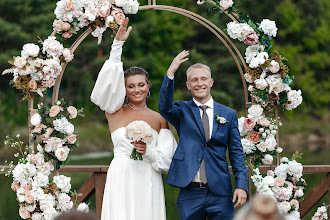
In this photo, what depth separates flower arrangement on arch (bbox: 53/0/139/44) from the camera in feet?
17.1

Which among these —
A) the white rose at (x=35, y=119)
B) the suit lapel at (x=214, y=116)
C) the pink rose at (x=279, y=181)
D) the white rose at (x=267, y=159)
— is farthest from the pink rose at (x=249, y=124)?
the white rose at (x=35, y=119)

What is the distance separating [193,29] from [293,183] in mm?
18408

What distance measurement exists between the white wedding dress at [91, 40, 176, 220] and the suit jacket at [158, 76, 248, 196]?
18cm

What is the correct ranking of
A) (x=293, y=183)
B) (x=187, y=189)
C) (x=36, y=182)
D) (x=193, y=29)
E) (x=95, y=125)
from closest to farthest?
(x=187, y=189), (x=36, y=182), (x=293, y=183), (x=95, y=125), (x=193, y=29)

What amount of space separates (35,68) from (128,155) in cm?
111

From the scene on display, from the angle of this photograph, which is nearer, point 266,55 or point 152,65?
point 266,55

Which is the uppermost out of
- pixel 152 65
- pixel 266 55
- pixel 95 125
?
pixel 152 65

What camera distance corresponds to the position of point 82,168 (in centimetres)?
576

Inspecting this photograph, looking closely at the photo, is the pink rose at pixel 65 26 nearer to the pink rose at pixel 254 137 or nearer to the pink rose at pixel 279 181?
the pink rose at pixel 254 137

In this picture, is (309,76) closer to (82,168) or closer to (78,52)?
(78,52)

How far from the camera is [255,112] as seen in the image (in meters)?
5.41

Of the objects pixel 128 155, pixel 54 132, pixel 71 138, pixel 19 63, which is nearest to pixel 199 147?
pixel 128 155

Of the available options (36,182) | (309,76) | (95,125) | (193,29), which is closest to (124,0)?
(36,182)

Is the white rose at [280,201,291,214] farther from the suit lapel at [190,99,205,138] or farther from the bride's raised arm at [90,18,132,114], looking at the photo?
the bride's raised arm at [90,18,132,114]
